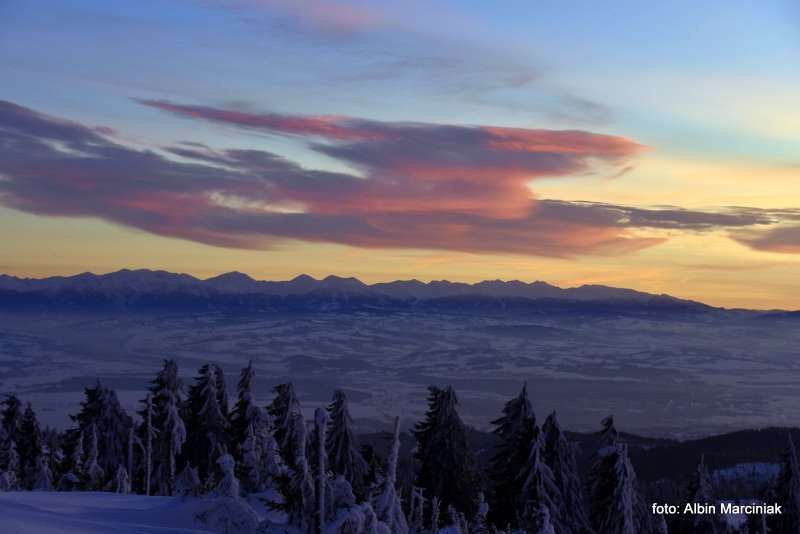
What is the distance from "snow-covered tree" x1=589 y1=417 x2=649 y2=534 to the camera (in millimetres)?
33281

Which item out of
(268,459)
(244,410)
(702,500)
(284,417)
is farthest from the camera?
(244,410)

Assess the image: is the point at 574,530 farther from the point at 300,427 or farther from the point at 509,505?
the point at 300,427

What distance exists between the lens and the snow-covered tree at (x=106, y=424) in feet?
Result: 182

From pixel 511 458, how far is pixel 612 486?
210 inches

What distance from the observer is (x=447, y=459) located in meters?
42.9

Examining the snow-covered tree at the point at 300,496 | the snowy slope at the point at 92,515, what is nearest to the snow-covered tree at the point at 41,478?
the snowy slope at the point at 92,515

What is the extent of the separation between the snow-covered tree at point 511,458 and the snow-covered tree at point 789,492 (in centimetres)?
1692

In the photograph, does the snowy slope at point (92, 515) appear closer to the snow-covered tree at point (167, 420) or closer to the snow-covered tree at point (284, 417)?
the snow-covered tree at point (284, 417)

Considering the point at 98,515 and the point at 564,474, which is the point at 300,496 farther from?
the point at 564,474

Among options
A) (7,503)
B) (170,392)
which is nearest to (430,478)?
(170,392)

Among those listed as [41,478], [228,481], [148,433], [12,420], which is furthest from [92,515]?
[12,420]

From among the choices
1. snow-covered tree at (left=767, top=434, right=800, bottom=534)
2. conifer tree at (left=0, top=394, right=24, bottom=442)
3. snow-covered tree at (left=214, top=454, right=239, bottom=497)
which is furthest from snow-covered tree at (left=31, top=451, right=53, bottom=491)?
snow-covered tree at (left=767, top=434, right=800, bottom=534)

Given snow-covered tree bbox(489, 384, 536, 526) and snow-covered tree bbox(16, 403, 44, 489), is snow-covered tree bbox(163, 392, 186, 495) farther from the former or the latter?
snow-covered tree bbox(489, 384, 536, 526)

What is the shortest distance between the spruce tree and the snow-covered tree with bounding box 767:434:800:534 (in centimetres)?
1734
